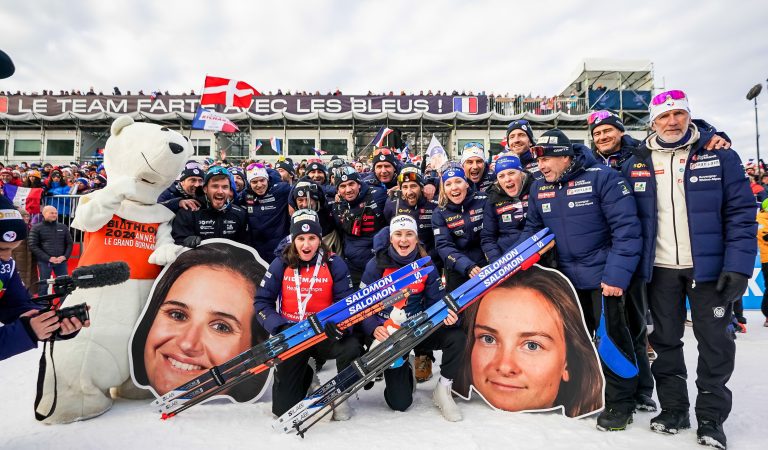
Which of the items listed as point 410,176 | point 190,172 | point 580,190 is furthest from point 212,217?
point 580,190

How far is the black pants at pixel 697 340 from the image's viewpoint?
9.23 feet

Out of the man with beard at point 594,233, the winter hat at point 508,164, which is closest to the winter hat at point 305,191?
the winter hat at point 508,164

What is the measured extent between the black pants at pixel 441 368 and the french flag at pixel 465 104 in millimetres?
22259

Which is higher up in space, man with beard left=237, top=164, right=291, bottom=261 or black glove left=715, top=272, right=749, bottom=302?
man with beard left=237, top=164, right=291, bottom=261

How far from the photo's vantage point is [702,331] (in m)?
2.89

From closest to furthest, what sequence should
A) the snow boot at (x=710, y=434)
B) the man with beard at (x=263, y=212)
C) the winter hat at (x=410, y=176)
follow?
the snow boot at (x=710, y=434) → the winter hat at (x=410, y=176) → the man with beard at (x=263, y=212)

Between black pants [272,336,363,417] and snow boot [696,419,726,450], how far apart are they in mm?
2414

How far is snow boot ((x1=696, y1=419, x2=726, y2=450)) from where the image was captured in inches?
106

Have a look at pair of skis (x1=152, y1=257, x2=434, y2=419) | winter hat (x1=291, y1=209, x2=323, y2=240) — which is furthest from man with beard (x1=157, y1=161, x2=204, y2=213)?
pair of skis (x1=152, y1=257, x2=434, y2=419)

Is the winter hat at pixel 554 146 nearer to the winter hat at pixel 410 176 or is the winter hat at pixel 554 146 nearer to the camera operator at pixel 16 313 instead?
the winter hat at pixel 410 176

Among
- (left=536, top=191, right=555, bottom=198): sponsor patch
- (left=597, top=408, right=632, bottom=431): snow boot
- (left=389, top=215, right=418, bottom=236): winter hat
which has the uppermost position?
(left=536, top=191, right=555, bottom=198): sponsor patch

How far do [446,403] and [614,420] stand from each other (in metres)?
1.20

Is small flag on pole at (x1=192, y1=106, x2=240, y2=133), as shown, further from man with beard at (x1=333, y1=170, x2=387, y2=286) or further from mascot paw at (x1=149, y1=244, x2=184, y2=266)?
mascot paw at (x1=149, y1=244, x2=184, y2=266)

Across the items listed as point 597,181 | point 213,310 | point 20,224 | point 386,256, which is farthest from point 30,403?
point 597,181
